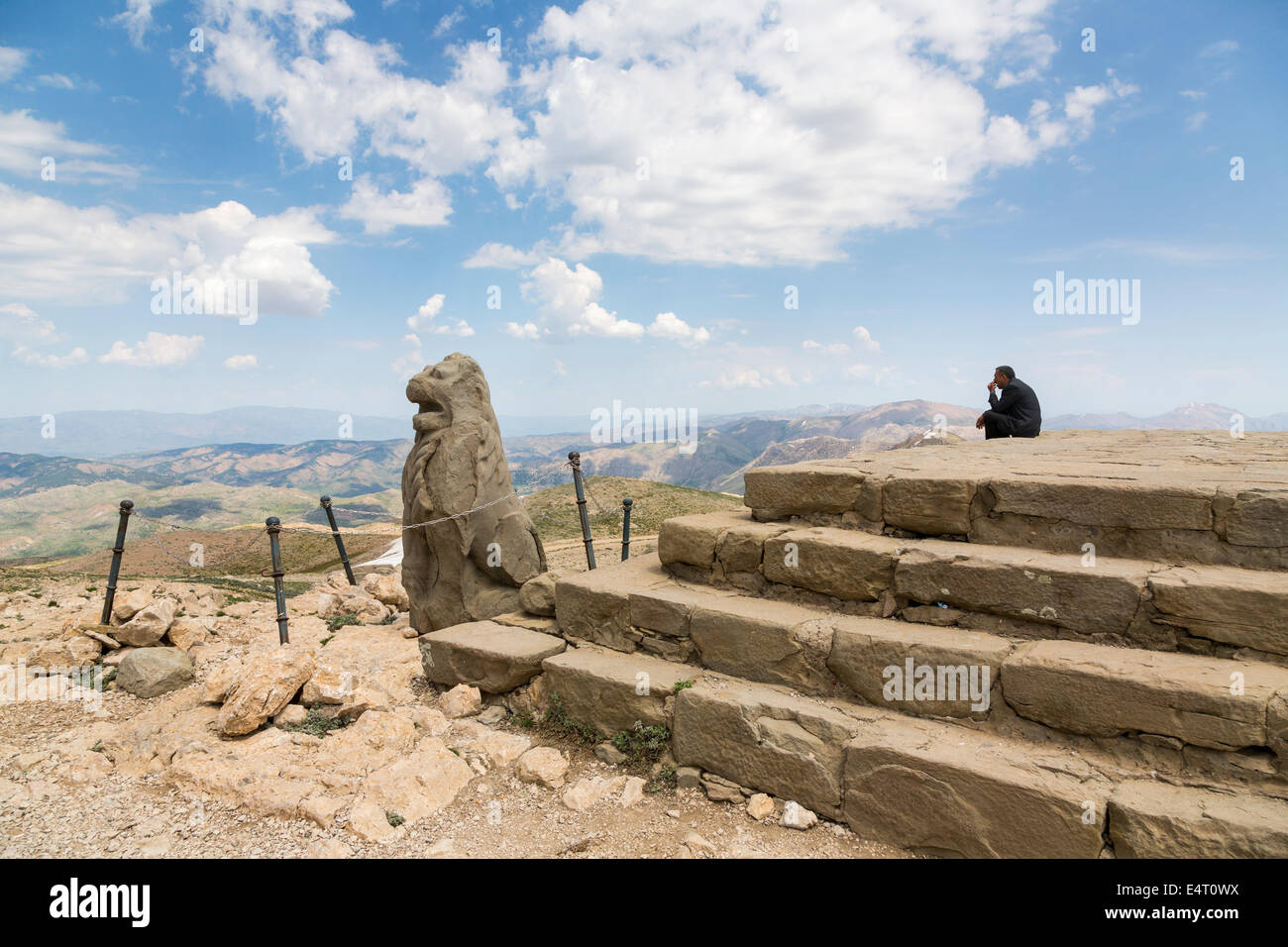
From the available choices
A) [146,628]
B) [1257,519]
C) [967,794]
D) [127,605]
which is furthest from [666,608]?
[127,605]

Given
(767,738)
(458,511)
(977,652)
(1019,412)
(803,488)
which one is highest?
(1019,412)

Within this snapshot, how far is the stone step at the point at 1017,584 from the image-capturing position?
347 cm

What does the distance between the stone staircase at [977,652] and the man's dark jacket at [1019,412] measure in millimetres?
2932

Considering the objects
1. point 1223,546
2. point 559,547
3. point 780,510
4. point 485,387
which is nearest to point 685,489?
point 559,547

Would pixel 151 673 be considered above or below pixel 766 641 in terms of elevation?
below

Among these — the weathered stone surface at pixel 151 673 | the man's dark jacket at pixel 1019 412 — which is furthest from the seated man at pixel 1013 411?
the weathered stone surface at pixel 151 673

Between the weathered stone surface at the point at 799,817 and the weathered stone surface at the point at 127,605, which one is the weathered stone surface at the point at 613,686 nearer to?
the weathered stone surface at the point at 799,817

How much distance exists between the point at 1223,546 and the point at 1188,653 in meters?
0.81

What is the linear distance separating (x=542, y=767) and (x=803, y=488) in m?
2.94

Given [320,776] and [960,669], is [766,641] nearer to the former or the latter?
[960,669]

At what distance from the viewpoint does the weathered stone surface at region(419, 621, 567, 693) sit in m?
5.47

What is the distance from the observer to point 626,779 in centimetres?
447

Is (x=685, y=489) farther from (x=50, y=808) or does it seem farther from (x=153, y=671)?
(x=50, y=808)

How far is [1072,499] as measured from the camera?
429 centimetres
